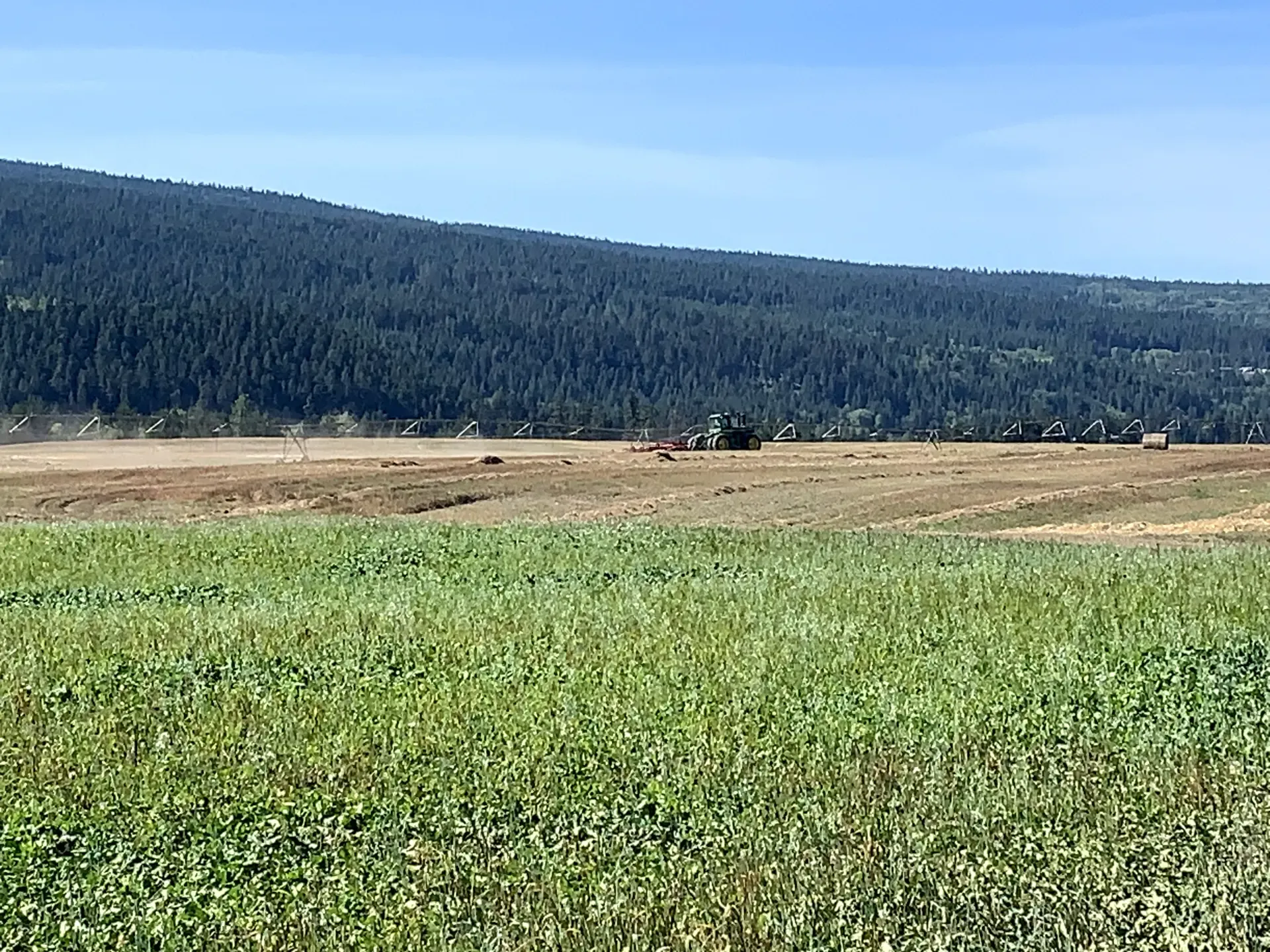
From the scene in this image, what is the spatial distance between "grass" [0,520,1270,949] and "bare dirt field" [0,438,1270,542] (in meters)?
12.9

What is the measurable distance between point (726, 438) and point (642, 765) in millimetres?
54478

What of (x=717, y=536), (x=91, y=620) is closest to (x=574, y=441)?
(x=717, y=536)

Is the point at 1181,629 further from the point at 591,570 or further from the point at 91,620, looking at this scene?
the point at 91,620

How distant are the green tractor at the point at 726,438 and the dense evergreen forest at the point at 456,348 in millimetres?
27906

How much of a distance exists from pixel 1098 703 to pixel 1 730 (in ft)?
23.3

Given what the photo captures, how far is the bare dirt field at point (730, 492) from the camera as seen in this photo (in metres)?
32.8

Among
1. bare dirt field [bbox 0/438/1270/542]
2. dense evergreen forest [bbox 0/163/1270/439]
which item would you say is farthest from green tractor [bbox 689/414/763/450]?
dense evergreen forest [bbox 0/163/1270/439]

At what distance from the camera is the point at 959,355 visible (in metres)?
173

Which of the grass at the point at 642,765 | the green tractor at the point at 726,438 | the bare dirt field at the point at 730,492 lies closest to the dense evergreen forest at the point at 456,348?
the green tractor at the point at 726,438

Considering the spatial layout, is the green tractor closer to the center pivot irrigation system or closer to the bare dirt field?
the center pivot irrigation system

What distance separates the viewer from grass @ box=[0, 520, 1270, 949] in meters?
7.34

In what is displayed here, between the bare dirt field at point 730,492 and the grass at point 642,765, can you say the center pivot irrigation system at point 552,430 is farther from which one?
the grass at point 642,765

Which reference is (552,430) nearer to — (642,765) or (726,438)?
(726,438)

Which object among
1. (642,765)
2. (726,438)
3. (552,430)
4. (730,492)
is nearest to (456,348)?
(552,430)
